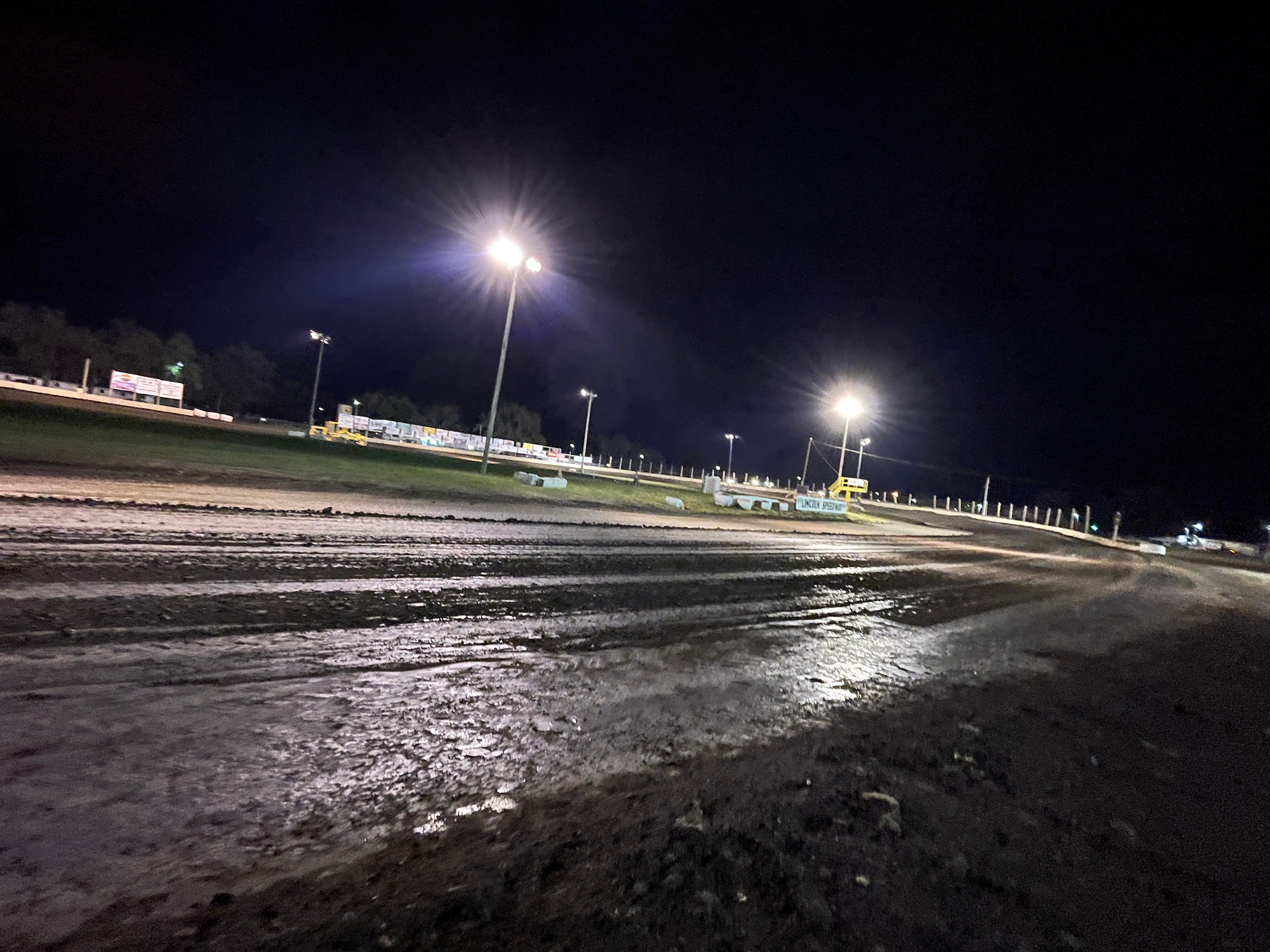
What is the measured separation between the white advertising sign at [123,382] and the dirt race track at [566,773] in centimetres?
7151

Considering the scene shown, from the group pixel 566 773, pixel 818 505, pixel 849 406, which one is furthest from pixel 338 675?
pixel 849 406

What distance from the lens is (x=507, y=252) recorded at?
2398 cm

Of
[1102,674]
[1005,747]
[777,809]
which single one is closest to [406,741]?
[777,809]

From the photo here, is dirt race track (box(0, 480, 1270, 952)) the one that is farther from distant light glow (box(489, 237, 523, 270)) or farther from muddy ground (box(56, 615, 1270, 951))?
distant light glow (box(489, 237, 523, 270))

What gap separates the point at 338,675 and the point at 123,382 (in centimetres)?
7754

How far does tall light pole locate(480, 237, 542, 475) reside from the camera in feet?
78.6

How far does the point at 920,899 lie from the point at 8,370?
96.0 metres

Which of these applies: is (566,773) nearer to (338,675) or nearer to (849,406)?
(338,675)

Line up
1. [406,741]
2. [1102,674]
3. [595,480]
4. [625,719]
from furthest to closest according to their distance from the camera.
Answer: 1. [595,480]
2. [1102,674]
3. [625,719]
4. [406,741]

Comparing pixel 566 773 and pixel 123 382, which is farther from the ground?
pixel 123 382

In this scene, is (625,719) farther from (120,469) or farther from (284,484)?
(120,469)

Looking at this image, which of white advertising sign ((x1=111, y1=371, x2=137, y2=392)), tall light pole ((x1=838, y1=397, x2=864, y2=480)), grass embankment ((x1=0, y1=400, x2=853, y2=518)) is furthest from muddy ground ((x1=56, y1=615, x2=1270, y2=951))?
white advertising sign ((x1=111, y1=371, x2=137, y2=392))

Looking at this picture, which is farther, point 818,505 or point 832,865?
point 818,505

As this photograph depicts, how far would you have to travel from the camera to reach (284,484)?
15.0 metres
